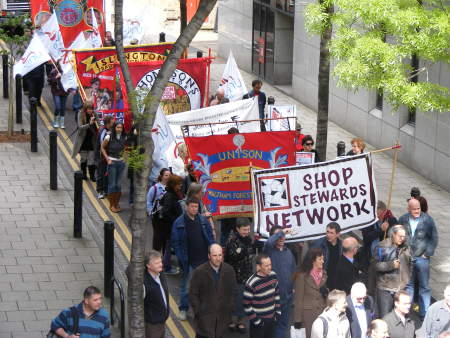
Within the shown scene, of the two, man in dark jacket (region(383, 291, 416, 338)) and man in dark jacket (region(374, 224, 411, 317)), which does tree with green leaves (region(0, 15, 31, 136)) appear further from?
man in dark jacket (region(383, 291, 416, 338))

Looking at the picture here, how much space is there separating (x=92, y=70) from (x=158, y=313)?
10384 millimetres

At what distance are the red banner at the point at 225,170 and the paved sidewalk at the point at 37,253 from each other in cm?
201

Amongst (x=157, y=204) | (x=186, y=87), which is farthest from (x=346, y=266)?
(x=186, y=87)

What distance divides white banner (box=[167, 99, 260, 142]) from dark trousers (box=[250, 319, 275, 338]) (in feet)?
17.0

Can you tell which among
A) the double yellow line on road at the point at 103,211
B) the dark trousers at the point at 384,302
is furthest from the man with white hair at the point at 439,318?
the double yellow line on road at the point at 103,211

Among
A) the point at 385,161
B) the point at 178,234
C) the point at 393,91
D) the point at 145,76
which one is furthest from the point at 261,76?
the point at 178,234

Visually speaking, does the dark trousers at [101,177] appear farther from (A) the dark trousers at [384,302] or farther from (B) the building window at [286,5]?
(B) the building window at [286,5]

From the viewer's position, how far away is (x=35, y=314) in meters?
13.4

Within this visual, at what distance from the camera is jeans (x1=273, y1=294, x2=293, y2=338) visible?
12.4 m

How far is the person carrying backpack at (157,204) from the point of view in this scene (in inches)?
590

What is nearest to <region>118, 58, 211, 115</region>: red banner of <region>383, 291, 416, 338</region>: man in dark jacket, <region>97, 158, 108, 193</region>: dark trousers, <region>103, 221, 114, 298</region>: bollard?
<region>97, 158, 108, 193</region>: dark trousers

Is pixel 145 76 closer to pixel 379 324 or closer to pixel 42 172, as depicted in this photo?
pixel 42 172

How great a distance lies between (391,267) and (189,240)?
263cm

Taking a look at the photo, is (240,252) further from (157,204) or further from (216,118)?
(216,118)
